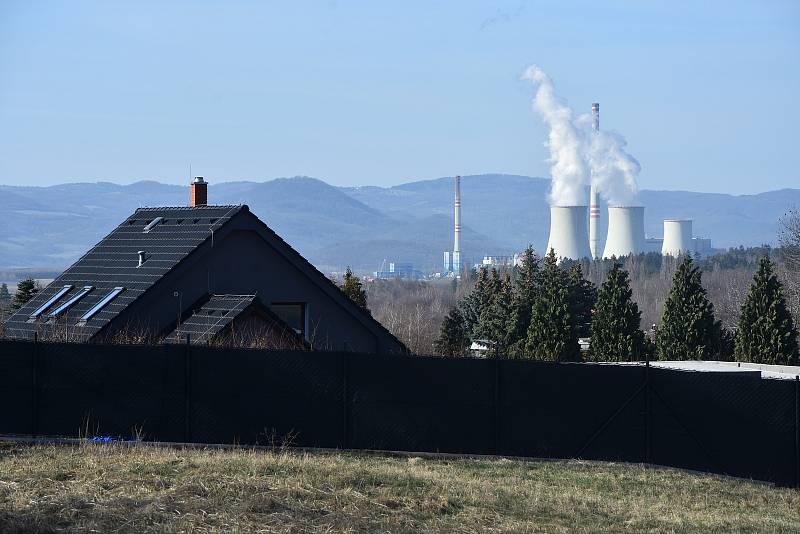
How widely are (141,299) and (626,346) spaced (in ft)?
83.4

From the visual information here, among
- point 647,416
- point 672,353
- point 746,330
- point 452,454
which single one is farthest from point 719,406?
point 672,353

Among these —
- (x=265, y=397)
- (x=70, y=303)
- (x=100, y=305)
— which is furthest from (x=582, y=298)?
(x=265, y=397)

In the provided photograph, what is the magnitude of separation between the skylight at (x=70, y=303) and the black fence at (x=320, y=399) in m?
12.7

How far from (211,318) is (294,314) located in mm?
4770

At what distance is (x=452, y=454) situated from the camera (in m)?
20.9

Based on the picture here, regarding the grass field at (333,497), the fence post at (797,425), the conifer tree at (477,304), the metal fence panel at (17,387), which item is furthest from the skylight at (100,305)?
the conifer tree at (477,304)

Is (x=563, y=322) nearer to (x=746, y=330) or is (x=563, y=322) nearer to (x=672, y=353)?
(x=672, y=353)

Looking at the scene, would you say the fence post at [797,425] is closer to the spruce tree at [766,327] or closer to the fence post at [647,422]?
the fence post at [647,422]

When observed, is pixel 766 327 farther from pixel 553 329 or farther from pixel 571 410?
pixel 571 410

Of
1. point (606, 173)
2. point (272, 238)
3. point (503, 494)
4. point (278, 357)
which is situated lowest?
point (503, 494)

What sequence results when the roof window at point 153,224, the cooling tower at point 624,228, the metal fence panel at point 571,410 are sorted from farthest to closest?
the cooling tower at point 624,228 → the roof window at point 153,224 → the metal fence panel at point 571,410

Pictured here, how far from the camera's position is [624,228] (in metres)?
158

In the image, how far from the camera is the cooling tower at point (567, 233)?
484ft

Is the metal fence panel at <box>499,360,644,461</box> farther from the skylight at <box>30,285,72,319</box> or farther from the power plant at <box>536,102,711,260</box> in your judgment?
the power plant at <box>536,102,711,260</box>
